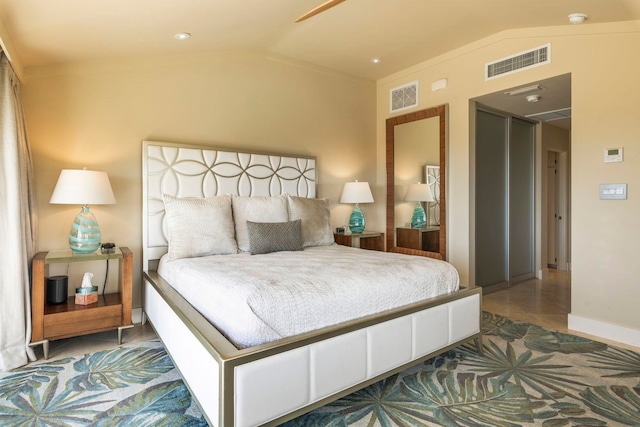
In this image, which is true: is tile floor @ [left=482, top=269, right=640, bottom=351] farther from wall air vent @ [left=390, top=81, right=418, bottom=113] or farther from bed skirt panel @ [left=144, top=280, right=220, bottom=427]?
bed skirt panel @ [left=144, top=280, right=220, bottom=427]

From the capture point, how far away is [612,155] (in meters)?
3.16

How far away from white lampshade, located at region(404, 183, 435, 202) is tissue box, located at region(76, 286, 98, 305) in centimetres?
369

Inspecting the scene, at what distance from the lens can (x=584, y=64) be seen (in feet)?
10.9

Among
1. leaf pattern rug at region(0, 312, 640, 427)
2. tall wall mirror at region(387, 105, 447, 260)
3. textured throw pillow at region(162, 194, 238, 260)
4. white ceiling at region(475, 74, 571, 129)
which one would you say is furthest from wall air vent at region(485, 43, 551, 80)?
textured throw pillow at region(162, 194, 238, 260)

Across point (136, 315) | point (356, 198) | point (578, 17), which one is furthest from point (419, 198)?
point (136, 315)

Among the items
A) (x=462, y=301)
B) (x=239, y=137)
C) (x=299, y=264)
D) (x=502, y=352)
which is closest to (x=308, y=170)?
(x=239, y=137)

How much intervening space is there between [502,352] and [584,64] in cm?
265

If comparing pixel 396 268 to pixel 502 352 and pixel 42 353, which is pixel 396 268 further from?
pixel 42 353

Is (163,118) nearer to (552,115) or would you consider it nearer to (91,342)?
(91,342)

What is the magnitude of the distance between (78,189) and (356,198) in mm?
2970

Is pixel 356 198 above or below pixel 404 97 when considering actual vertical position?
below

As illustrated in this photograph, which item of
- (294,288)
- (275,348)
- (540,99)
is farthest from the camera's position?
(540,99)

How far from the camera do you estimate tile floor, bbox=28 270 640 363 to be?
3.00m

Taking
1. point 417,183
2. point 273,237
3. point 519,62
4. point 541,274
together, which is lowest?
point 541,274
